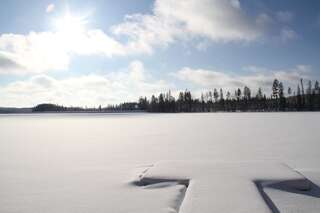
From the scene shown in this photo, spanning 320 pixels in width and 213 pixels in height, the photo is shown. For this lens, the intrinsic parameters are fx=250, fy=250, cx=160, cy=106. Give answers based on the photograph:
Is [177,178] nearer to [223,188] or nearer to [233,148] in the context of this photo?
[223,188]

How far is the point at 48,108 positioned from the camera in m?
143

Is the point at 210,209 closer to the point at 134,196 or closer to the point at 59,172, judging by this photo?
the point at 134,196

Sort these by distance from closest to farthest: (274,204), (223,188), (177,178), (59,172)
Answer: (274,204) → (223,188) → (177,178) → (59,172)

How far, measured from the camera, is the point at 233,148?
28.8 ft

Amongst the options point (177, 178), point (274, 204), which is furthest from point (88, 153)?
point (274, 204)

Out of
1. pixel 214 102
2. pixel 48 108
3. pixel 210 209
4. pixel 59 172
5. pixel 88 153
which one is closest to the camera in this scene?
pixel 210 209

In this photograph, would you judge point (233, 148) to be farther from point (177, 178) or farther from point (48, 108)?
point (48, 108)

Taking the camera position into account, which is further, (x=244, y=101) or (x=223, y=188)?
(x=244, y=101)

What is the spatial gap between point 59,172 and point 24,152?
381 centimetres

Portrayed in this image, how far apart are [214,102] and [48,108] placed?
96.1 metres

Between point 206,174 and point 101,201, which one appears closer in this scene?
point 101,201

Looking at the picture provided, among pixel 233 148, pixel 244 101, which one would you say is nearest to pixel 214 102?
pixel 244 101

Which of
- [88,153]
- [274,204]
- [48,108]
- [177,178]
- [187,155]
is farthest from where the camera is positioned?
[48,108]

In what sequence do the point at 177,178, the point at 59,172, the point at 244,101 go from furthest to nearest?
the point at 244,101 < the point at 59,172 < the point at 177,178
